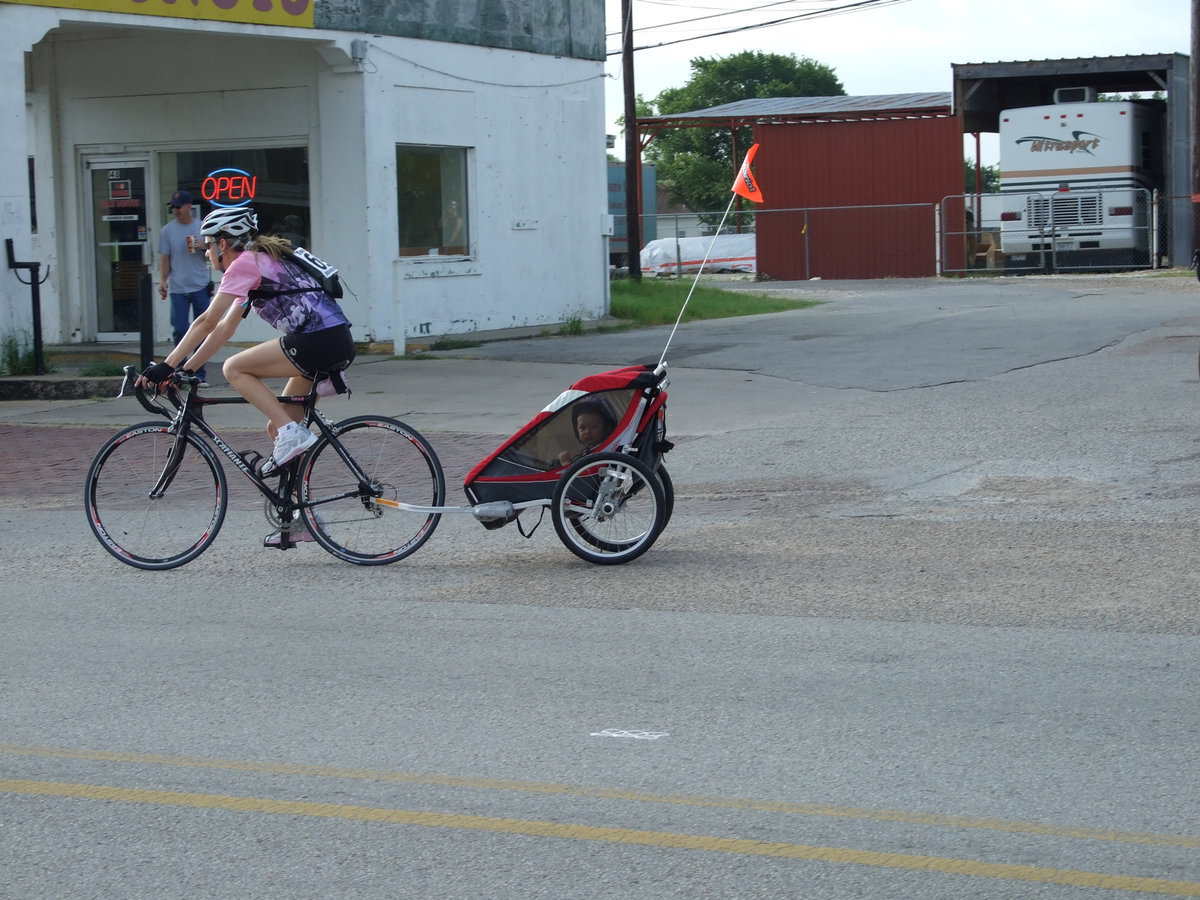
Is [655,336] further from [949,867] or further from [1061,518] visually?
[949,867]

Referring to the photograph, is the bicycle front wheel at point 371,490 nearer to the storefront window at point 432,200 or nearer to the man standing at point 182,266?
the man standing at point 182,266

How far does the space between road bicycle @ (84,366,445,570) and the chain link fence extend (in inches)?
974

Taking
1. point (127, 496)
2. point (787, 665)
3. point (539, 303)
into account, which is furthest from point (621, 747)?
point (539, 303)

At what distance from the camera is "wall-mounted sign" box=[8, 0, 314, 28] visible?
1631cm

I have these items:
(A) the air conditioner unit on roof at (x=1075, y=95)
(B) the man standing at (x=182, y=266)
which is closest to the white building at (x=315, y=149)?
(B) the man standing at (x=182, y=266)

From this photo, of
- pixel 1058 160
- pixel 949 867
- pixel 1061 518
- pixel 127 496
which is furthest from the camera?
pixel 1058 160

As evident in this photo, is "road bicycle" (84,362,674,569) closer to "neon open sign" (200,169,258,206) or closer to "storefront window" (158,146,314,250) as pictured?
"neon open sign" (200,169,258,206)

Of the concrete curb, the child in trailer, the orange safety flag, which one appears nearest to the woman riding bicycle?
the child in trailer

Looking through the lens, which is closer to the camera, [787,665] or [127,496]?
[787,665]

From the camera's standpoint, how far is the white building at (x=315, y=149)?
19234 millimetres

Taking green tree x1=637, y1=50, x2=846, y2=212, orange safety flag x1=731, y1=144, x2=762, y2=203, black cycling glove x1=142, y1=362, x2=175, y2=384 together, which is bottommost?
black cycling glove x1=142, y1=362, x2=175, y2=384

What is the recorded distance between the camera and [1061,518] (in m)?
8.80

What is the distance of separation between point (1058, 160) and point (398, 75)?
18.5m

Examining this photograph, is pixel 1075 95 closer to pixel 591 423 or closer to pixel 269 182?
pixel 269 182
